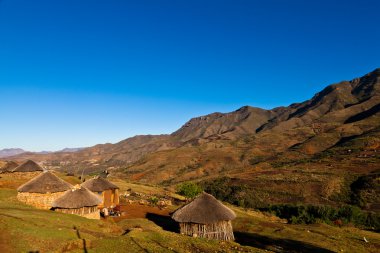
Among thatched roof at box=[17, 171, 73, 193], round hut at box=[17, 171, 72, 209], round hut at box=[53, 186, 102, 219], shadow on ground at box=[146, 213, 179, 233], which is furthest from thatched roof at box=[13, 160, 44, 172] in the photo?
shadow on ground at box=[146, 213, 179, 233]

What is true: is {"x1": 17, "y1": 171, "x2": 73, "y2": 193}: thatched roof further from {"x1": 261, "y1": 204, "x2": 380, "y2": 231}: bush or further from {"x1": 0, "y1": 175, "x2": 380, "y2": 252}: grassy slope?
{"x1": 261, "y1": 204, "x2": 380, "y2": 231}: bush

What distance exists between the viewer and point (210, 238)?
106ft

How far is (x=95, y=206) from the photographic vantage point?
3591 cm

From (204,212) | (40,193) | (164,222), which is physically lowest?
(164,222)

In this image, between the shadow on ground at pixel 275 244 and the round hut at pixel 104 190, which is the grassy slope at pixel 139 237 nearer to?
the shadow on ground at pixel 275 244

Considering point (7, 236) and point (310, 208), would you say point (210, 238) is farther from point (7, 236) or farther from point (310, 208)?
point (310, 208)

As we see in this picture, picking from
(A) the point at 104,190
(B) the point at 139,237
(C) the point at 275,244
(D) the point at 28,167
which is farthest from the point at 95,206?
(D) the point at 28,167

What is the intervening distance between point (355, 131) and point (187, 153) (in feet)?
241

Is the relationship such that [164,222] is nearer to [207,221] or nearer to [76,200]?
[207,221]

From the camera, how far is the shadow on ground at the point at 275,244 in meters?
29.2

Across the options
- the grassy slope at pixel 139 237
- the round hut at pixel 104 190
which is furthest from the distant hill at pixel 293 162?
the round hut at pixel 104 190

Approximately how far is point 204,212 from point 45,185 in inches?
745

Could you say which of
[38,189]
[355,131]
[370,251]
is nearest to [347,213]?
[370,251]

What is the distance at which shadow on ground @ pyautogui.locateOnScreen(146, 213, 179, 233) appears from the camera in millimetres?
35256
